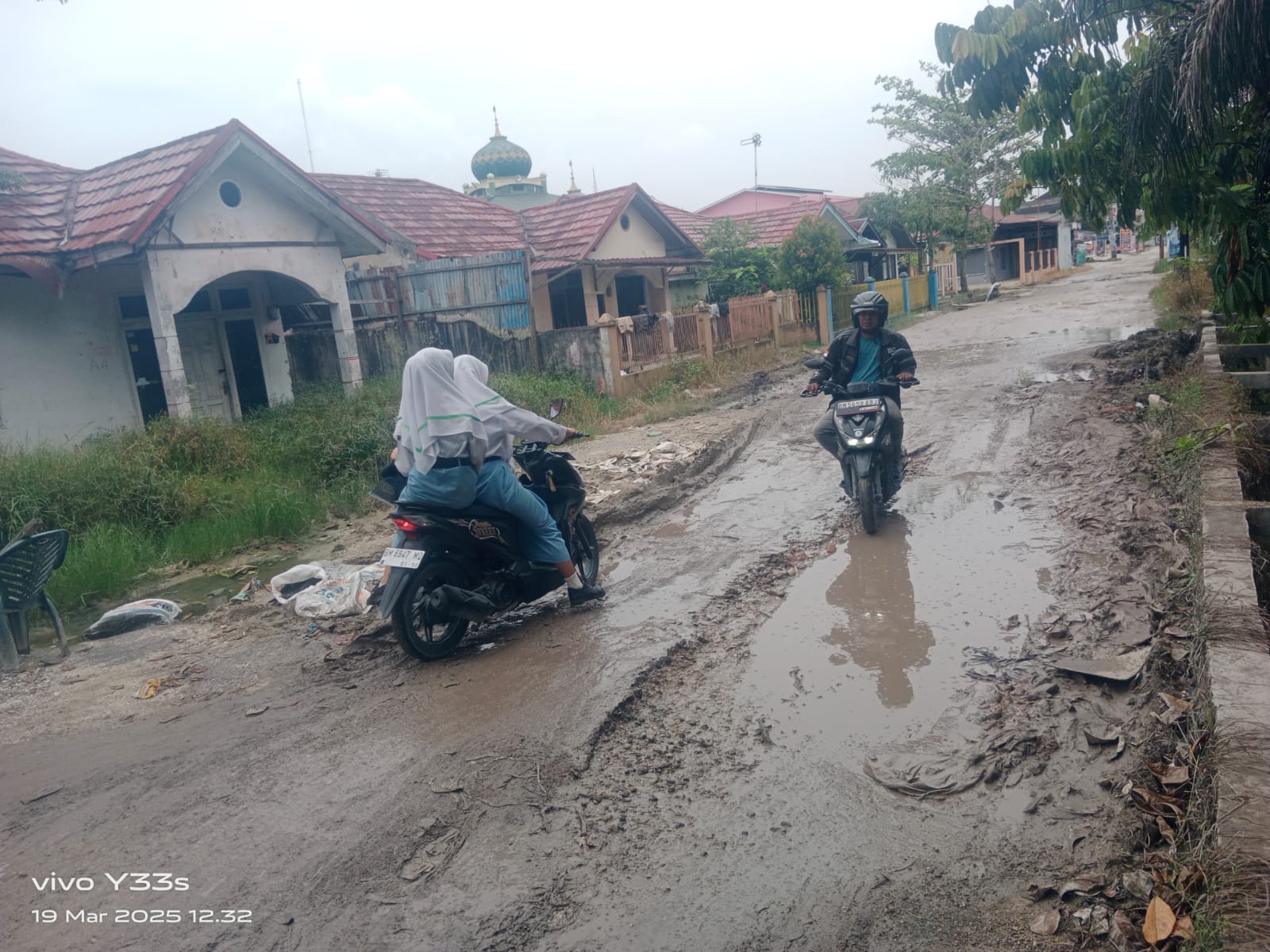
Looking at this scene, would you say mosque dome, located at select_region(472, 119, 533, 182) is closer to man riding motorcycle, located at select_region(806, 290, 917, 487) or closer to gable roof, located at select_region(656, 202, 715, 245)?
gable roof, located at select_region(656, 202, 715, 245)

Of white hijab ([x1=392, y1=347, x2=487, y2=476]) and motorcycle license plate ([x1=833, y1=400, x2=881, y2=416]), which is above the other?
white hijab ([x1=392, y1=347, x2=487, y2=476])

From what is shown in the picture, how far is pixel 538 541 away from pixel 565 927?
9.19 feet

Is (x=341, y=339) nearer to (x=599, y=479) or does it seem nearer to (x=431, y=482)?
(x=599, y=479)

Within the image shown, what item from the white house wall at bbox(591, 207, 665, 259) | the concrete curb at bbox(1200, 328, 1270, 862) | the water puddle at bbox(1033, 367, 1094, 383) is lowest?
the concrete curb at bbox(1200, 328, 1270, 862)

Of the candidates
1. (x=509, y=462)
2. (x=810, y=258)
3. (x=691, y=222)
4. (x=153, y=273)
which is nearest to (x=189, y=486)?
(x=153, y=273)

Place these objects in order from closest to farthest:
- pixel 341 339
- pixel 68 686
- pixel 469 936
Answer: pixel 469 936, pixel 68 686, pixel 341 339

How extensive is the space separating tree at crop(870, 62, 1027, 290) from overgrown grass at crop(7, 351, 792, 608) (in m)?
25.7

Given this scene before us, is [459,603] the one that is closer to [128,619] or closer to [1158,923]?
[128,619]

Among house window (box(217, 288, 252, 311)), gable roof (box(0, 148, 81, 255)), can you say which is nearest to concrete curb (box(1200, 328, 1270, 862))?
gable roof (box(0, 148, 81, 255))

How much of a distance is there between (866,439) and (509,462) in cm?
265

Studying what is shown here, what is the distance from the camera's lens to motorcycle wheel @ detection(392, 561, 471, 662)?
4.74m

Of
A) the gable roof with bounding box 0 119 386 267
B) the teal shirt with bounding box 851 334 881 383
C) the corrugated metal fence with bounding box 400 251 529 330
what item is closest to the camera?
the teal shirt with bounding box 851 334 881 383

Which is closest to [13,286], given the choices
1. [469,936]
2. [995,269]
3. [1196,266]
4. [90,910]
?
[90,910]

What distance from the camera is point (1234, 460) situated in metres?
5.94
